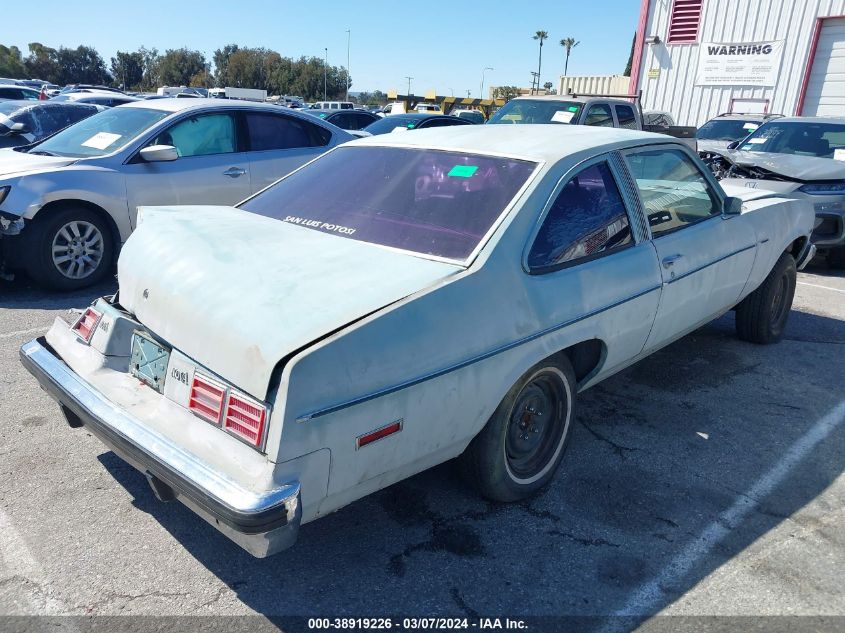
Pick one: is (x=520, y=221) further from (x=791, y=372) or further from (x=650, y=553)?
(x=791, y=372)

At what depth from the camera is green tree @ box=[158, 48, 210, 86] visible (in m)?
72.8

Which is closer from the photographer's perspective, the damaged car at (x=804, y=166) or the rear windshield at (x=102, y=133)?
the rear windshield at (x=102, y=133)

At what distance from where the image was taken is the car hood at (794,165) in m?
7.71

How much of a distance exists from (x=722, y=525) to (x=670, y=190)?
76.6 inches

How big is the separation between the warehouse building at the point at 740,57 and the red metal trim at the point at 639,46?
27mm

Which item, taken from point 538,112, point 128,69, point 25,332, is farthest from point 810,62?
point 128,69

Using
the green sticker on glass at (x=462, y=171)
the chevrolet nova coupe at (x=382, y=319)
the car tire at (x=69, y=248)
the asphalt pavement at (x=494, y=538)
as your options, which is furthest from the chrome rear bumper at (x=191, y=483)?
the car tire at (x=69, y=248)

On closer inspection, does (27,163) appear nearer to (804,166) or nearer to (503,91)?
(804,166)

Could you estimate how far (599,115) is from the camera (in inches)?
397

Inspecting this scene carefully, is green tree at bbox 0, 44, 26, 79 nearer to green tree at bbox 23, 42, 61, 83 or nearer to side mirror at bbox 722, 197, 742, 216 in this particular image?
green tree at bbox 23, 42, 61, 83

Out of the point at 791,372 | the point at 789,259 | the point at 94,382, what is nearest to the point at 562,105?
the point at 789,259

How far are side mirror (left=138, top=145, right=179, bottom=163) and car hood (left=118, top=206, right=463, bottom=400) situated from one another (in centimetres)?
289

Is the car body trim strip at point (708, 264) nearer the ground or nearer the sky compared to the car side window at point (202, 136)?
nearer the ground

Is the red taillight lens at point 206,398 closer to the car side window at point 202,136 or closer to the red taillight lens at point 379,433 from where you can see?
the red taillight lens at point 379,433
